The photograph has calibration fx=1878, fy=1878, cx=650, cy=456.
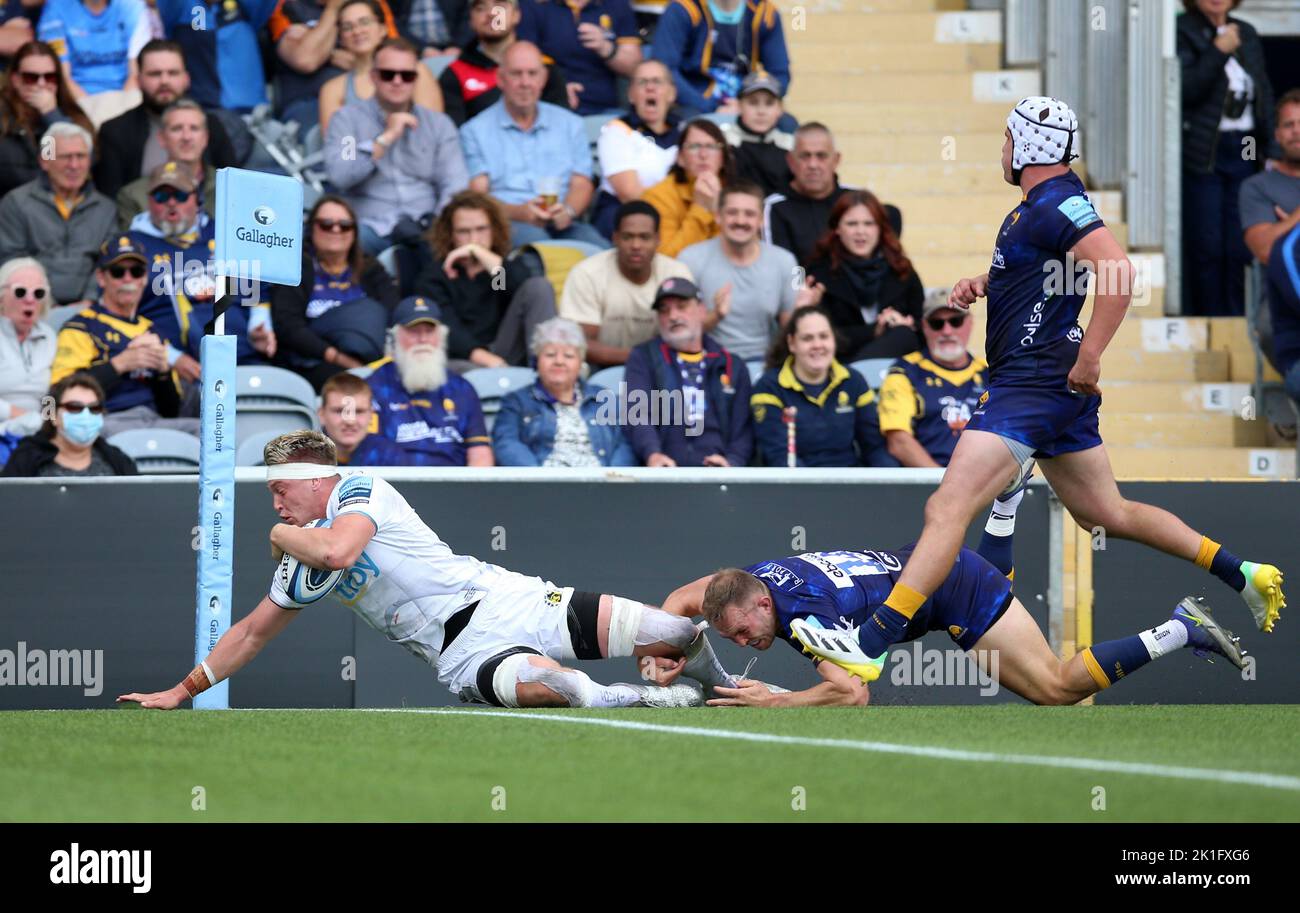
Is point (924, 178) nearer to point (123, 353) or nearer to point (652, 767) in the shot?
point (123, 353)

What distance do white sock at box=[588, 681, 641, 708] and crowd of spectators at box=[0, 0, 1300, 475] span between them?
294 cm

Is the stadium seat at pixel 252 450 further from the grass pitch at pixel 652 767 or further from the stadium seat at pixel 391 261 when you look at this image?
the grass pitch at pixel 652 767

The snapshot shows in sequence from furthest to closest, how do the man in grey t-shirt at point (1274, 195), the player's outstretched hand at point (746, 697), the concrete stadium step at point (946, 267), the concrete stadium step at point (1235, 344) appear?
the concrete stadium step at point (946, 267) < the concrete stadium step at point (1235, 344) < the man in grey t-shirt at point (1274, 195) < the player's outstretched hand at point (746, 697)

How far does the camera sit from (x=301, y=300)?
11.5 meters

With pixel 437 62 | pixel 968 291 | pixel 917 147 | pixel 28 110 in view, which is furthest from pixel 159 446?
pixel 917 147

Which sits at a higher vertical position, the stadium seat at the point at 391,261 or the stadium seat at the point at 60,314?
the stadium seat at the point at 391,261

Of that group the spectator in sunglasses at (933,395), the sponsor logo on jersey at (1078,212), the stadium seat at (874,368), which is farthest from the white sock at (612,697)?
the stadium seat at (874,368)

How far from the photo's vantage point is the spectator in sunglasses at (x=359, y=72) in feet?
42.0

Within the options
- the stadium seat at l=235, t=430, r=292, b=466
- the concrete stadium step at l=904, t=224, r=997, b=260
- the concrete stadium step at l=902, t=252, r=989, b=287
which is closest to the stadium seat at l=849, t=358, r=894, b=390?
the concrete stadium step at l=902, t=252, r=989, b=287

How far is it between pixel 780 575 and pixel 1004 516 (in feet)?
4.24

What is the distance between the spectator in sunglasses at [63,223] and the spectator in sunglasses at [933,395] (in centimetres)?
514

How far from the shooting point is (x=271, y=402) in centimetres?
1093

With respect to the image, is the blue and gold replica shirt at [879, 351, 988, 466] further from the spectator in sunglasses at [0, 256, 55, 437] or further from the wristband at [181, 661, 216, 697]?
the spectator in sunglasses at [0, 256, 55, 437]
